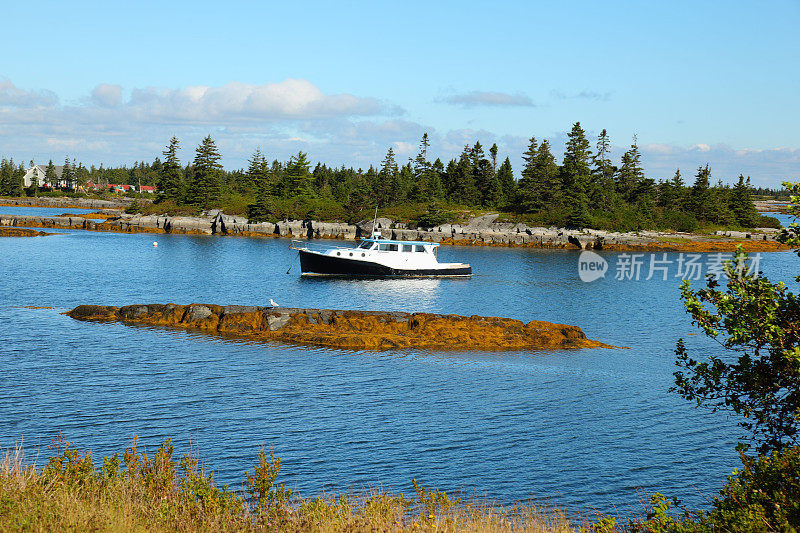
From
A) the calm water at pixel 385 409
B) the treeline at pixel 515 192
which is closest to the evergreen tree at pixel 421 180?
the treeline at pixel 515 192

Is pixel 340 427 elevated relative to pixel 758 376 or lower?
lower

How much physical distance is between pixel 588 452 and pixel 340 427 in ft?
24.6

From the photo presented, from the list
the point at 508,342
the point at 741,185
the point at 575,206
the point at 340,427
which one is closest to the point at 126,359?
the point at 340,427

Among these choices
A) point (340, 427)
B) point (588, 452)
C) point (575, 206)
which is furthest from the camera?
point (575, 206)

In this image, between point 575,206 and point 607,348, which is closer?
point 607,348

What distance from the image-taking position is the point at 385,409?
74.5ft

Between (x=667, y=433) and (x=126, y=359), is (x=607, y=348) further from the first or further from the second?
(x=126, y=359)

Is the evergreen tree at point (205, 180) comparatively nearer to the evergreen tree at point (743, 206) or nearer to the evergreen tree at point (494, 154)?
the evergreen tree at point (494, 154)

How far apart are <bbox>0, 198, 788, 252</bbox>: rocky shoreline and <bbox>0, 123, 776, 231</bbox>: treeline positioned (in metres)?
3.77

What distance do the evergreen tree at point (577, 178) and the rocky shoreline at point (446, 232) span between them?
3.12m

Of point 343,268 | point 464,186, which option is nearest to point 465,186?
point 464,186

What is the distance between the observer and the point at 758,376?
11.0 metres

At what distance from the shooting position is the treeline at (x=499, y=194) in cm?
12306

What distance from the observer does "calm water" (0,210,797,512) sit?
17.3m
